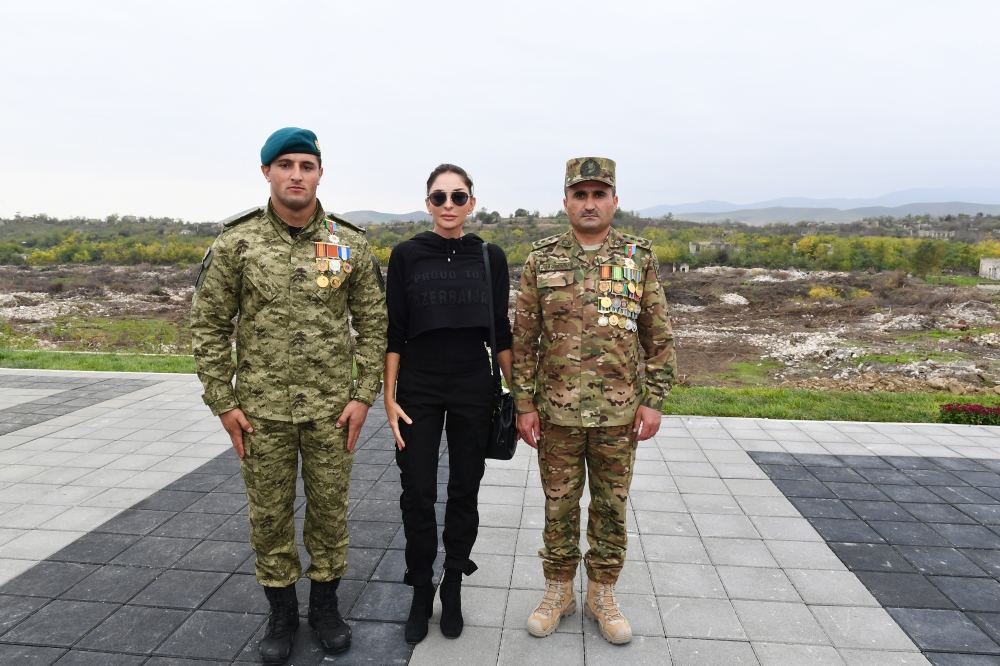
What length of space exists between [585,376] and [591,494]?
1.80ft

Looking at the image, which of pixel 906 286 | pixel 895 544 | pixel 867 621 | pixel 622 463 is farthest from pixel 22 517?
pixel 906 286

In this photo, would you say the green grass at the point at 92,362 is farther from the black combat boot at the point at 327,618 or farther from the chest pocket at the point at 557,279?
the chest pocket at the point at 557,279

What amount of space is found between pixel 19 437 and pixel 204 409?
58.9 inches

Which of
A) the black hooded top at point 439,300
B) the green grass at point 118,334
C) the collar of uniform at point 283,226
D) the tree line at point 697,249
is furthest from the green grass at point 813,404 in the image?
the tree line at point 697,249

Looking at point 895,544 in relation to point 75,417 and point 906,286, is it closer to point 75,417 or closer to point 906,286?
point 75,417

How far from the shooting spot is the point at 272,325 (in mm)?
2344

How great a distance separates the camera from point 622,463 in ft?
8.49

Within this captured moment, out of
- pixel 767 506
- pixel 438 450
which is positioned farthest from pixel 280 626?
pixel 767 506

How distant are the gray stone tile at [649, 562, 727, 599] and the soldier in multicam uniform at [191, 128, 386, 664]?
1565 millimetres

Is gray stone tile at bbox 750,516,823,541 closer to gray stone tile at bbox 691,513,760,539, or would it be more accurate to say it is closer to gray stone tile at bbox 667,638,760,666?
gray stone tile at bbox 691,513,760,539

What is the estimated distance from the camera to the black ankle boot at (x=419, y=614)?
2584 millimetres

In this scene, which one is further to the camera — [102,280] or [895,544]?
[102,280]

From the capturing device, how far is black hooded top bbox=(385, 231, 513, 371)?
2.45 metres

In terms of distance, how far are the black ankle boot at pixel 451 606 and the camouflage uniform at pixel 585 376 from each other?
17.2 inches
